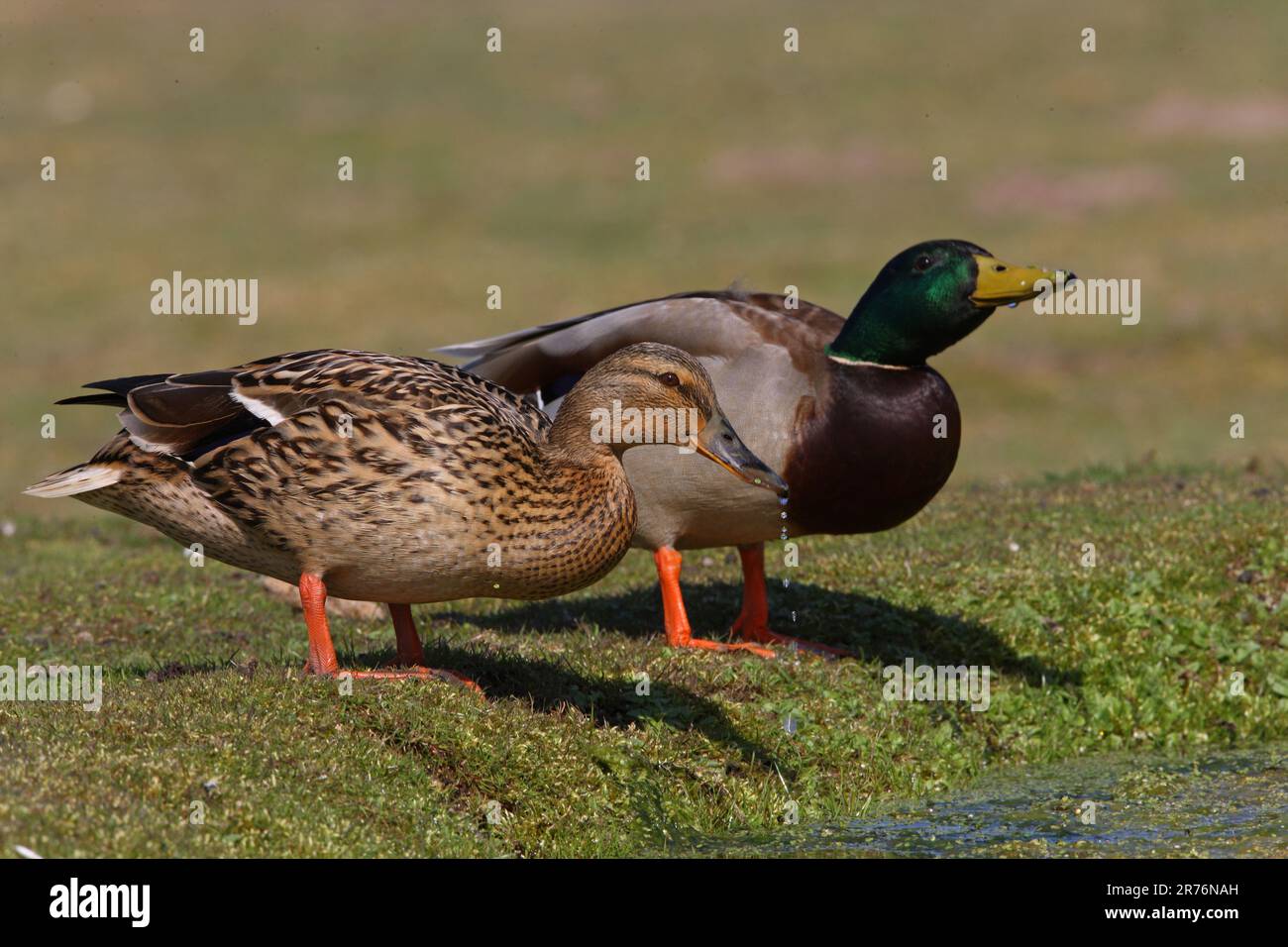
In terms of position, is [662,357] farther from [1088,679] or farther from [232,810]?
[1088,679]

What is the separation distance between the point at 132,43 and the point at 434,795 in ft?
177

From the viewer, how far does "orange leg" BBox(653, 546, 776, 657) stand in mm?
9805

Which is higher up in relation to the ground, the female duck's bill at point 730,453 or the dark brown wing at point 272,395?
the dark brown wing at point 272,395

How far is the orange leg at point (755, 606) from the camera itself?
10.5 metres

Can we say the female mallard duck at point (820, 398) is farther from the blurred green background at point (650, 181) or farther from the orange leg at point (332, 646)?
the blurred green background at point (650, 181)

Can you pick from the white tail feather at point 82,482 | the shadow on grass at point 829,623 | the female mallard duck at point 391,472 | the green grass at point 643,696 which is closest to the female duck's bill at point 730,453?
the female mallard duck at point 391,472

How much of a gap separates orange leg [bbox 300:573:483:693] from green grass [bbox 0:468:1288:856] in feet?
0.42

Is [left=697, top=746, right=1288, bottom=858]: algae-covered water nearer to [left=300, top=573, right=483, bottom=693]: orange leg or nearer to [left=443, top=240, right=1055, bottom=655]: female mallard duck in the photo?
[left=300, top=573, right=483, bottom=693]: orange leg

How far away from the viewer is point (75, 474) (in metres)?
8.11

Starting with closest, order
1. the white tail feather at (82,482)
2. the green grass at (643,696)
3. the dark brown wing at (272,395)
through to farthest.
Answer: the green grass at (643,696) → the dark brown wing at (272,395) → the white tail feather at (82,482)

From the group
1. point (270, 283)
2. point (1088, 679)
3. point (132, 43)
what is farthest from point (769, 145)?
point (1088, 679)

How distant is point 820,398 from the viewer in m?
9.80

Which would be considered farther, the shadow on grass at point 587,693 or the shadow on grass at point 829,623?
the shadow on grass at point 829,623

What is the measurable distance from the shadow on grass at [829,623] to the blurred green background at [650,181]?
11.1 meters
